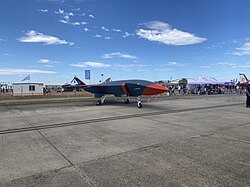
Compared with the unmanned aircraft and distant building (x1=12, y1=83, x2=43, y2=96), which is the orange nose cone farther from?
distant building (x1=12, y1=83, x2=43, y2=96)

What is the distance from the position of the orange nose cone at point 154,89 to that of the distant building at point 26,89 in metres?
31.0

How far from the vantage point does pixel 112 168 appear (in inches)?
154

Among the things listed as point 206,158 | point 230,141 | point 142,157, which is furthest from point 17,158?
point 230,141

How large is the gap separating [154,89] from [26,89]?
32763 millimetres

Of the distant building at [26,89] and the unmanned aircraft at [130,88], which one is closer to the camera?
→ the unmanned aircraft at [130,88]

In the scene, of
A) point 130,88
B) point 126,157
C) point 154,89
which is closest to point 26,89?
point 130,88

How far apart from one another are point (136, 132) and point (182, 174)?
3.39m

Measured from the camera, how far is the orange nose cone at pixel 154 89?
13.1 metres

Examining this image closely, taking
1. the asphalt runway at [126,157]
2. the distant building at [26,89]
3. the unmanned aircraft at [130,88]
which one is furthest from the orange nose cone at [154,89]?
the distant building at [26,89]

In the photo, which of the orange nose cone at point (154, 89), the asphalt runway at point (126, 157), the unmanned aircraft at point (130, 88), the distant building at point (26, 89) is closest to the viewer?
the asphalt runway at point (126, 157)

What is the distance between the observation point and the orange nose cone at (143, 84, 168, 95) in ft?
42.9

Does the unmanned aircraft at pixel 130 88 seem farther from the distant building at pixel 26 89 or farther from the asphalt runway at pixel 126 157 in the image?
the distant building at pixel 26 89

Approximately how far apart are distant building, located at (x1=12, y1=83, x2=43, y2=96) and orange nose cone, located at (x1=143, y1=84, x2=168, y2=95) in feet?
102

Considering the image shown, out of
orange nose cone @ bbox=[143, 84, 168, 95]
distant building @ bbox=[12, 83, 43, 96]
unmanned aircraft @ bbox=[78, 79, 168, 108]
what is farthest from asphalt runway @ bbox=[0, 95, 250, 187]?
distant building @ bbox=[12, 83, 43, 96]
